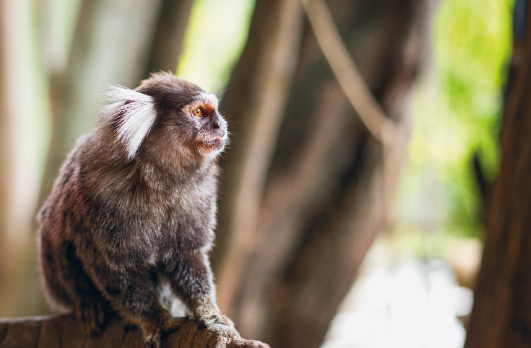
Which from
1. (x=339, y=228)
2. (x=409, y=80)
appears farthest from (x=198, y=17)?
(x=339, y=228)

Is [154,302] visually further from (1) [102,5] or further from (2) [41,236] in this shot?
(1) [102,5]

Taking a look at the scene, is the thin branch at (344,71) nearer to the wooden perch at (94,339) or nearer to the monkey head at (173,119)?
the monkey head at (173,119)

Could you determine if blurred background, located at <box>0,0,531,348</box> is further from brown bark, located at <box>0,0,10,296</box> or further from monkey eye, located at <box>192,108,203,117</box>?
monkey eye, located at <box>192,108,203,117</box>

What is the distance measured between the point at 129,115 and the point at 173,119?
0.51 feet

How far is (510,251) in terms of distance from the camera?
6.61 ft

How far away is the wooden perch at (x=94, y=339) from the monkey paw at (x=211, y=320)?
0.02 metres

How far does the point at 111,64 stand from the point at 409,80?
239cm

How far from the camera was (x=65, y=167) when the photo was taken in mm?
1935

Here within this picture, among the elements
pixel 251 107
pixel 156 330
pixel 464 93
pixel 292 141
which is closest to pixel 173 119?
pixel 156 330

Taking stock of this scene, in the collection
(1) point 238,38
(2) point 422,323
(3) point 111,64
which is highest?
(1) point 238,38

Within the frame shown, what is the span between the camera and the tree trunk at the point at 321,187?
4098mm

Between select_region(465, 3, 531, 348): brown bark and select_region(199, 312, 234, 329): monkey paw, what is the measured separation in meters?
1.13

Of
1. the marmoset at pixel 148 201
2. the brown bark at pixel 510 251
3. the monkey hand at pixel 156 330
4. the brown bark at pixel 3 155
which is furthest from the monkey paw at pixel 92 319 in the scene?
the brown bark at pixel 3 155

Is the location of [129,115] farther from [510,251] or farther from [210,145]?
[510,251]
